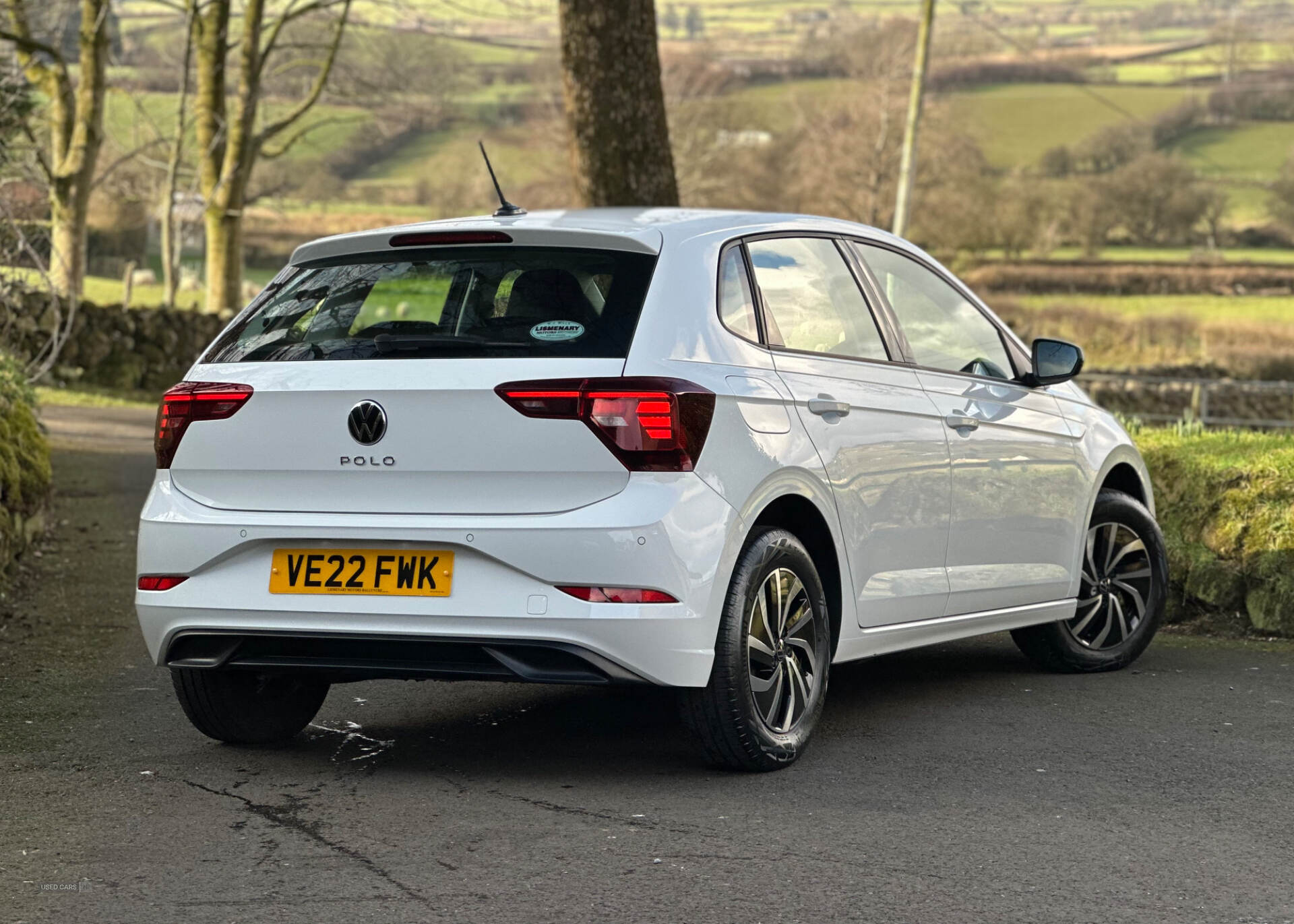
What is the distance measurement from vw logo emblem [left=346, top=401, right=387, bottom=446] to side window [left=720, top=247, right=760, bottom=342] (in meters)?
1.09

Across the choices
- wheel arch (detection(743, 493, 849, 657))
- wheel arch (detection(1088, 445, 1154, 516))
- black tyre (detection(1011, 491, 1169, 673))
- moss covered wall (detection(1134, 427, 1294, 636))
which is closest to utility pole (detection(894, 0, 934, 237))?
moss covered wall (detection(1134, 427, 1294, 636))

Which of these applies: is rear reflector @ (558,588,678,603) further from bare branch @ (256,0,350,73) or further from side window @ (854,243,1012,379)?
bare branch @ (256,0,350,73)

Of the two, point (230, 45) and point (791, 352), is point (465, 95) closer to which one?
point (230, 45)

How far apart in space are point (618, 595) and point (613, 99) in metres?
8.64

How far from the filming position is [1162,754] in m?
6.07

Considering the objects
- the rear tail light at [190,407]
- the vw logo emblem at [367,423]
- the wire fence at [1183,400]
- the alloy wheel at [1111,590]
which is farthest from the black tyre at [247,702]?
the wire fence at [1183,400]

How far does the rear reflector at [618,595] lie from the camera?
16.9 ft

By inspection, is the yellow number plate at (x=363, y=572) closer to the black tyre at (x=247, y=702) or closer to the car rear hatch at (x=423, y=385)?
the car rear hatch at (x=423, y=385)

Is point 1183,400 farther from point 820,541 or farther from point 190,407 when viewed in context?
point 190,407

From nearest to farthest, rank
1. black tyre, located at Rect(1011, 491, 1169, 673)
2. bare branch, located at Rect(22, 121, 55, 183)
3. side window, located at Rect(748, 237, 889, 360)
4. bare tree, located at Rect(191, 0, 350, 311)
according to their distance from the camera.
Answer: side window, located at Rect(748, 237, 889, 360)
black tyre, located at Rect(1011, 491, 1169, 673)
bare branch, located at Rect(22, 121, 55, 183)
bare tree, located at Rect(191, 0, 350, 311)

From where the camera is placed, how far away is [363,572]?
211 inches

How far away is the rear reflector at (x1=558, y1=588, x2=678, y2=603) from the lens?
5.15m

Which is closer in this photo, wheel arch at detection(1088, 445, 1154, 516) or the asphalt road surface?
the asphalt road surface

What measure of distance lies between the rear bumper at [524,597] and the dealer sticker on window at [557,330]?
1.60 feet
